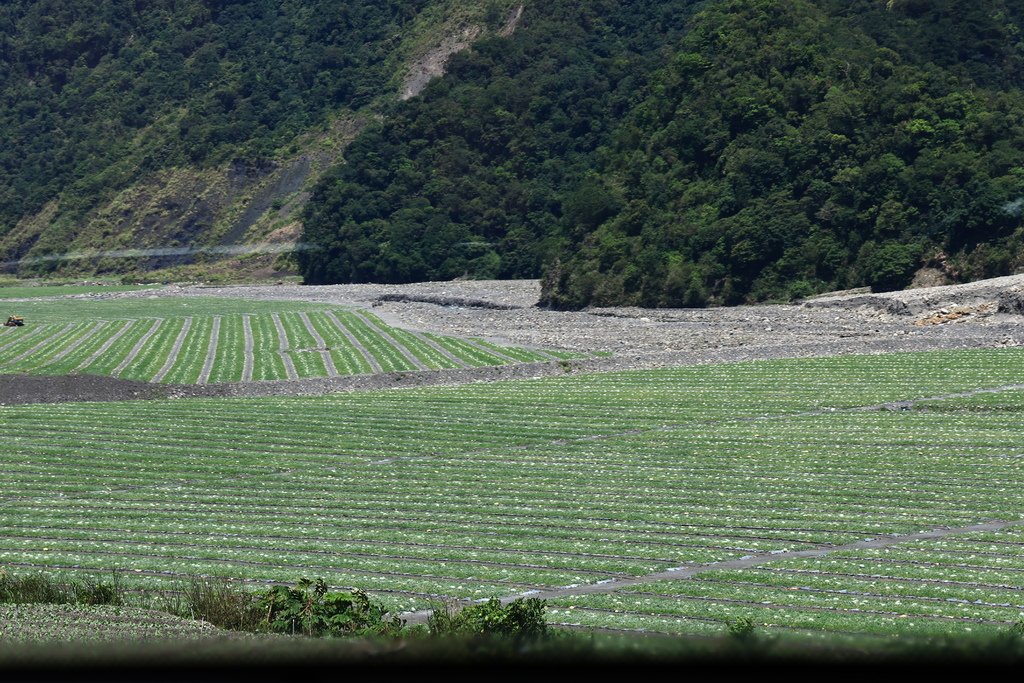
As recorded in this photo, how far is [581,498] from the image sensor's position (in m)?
19.7

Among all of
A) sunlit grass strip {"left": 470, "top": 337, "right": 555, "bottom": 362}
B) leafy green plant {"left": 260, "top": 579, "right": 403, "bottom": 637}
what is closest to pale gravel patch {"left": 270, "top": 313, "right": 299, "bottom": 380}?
sunlit grass strip {"left": 470, "top": 337, "right": 555, "bottom": 362}

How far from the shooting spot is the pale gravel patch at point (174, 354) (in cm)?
4334

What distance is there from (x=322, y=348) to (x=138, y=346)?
8589mm

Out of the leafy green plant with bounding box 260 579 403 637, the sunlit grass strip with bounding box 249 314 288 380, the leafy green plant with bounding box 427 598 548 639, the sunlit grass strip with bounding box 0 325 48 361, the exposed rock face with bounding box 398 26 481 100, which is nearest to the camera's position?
the leafy green plant with bounding box 427 598 548 639

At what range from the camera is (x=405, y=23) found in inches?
6043

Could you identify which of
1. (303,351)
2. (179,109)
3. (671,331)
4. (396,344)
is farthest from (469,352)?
(179,109)

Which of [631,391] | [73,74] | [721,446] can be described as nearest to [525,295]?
[631,391]

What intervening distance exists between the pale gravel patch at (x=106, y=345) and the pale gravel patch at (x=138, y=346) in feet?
3.24

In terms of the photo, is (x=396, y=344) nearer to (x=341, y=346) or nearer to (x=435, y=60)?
(x=341, y=346)

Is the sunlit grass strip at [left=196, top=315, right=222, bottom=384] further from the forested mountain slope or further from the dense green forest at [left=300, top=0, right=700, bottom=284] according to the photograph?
the forested mountain slope

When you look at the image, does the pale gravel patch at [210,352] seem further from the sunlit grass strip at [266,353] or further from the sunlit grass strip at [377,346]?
the sunlit grass strip at [377,346]

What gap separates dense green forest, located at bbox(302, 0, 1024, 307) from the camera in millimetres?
68000

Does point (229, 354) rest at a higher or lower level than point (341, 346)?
lower

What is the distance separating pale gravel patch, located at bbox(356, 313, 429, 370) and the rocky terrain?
60.0 inches
